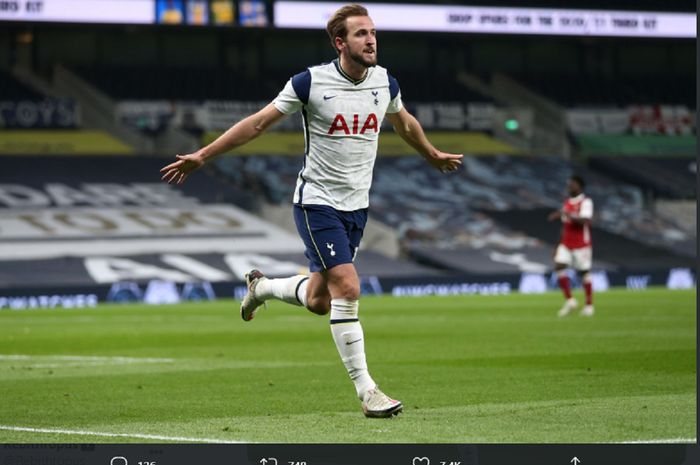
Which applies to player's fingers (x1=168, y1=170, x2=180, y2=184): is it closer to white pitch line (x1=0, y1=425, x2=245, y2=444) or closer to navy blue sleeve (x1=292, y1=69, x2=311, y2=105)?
navy blue sleeve (x1=292, y1=69, x2=311, y2=105)

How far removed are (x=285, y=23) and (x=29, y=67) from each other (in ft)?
34.9

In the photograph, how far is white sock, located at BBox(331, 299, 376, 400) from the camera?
9.30 meters

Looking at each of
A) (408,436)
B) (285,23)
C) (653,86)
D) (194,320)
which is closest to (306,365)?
(408,436)

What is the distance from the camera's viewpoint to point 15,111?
44156 mm

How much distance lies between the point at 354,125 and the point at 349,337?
1430 millimetres

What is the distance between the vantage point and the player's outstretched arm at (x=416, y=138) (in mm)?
10109

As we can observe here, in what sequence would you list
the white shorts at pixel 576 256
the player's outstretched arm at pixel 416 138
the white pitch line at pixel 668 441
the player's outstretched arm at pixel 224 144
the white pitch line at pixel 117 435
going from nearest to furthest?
the white pitch line at pixel 668 441 < the white pitch line at pixel 117 435 < the player's outstretched arm at pixel 224 144 < the player's outstretched arm at pixel 416 138 < the white shorts at pixel 576 256

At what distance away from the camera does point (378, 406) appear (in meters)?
9.00

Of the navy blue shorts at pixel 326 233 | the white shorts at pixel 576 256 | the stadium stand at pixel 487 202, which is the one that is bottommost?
the stadium stand at pixel 487 202

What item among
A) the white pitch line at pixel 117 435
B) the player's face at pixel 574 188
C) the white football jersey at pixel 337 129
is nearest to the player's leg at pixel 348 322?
the white football jersey at pixel 337 129

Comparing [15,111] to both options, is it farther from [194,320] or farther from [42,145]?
[194,320]

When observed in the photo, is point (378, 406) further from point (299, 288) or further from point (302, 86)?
point (302, 86)

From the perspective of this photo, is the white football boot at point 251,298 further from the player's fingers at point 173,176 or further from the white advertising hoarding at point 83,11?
the white advertising hoarding at point 83,11

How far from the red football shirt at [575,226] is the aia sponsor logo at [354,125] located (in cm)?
1472
